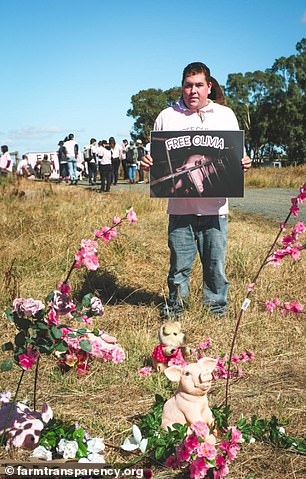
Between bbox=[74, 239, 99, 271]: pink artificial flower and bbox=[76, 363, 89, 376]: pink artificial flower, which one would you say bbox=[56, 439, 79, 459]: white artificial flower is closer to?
bbox=[74, 239, 99, 271]: pink artificial flower

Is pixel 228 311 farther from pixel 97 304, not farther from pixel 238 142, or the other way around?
pixel 97 304

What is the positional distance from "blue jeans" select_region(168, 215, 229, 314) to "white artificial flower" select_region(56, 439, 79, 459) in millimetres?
2016

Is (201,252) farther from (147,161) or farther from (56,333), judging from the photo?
(56,333)

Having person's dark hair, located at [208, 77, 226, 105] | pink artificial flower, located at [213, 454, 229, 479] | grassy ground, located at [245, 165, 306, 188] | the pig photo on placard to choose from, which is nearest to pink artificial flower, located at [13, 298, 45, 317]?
pink artificial flower, located at [213, 454, 229, 479]

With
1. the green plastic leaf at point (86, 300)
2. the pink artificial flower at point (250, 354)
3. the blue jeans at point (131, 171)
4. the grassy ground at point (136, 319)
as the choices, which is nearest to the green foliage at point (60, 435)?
the grassy ground at point (136, 319)

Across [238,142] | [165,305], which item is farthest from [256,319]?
[238,142]

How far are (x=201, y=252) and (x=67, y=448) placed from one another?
218cm

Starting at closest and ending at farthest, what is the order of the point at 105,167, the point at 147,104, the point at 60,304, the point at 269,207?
the point at 60,304
the point at 269,207
the point at 105,167
the point at 147,104

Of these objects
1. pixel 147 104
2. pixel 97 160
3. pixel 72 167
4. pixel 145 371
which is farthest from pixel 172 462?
pixel 147 104

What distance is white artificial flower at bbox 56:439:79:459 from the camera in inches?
79.4

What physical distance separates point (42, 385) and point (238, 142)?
1.99m

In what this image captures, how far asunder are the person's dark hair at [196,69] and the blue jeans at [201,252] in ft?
3.12

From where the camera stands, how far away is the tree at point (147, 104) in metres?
76.6

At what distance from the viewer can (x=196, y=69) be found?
362 cm
